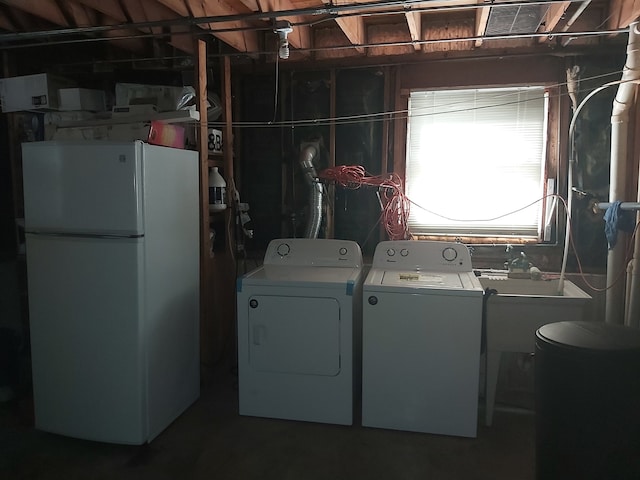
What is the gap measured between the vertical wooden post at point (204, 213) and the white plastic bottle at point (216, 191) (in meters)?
0.09

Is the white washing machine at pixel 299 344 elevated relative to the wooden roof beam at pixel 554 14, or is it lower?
lower

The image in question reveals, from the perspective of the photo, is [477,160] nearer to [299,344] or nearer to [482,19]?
[482,19]

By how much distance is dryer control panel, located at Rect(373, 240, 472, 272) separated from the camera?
325 cm

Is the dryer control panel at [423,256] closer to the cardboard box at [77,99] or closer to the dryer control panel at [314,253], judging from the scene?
the dryer control panel at [314,253]

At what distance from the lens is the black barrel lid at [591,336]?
2.02 meters

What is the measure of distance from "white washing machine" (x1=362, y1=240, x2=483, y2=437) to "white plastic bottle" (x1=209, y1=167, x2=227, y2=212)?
1.19m

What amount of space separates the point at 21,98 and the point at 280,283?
1972 mm

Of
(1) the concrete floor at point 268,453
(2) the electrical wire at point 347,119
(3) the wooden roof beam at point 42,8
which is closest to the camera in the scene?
(1) the concrete floor at point 268,453

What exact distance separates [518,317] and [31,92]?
3179 millimetres

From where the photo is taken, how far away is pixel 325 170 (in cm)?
365

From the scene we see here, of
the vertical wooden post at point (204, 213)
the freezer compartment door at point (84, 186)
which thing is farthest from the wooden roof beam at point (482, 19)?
the freezer compartment door at point (84, 186)

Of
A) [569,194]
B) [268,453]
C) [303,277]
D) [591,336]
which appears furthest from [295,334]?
[569,194]

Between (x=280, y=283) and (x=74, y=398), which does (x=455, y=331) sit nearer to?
(x=280, y=283)

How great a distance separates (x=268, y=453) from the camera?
274 cm
